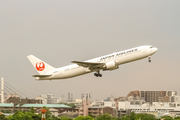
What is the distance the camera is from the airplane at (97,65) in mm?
72125

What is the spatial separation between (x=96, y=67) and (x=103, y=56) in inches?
114

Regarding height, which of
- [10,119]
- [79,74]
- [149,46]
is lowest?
[10,119]

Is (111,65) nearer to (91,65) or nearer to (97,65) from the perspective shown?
(97,65)

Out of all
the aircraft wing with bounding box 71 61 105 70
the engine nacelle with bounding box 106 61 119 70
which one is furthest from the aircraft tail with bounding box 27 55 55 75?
the engine nacelle with bounding box 106 61 119 70

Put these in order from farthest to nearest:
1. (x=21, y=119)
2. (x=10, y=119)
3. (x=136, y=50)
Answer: (x=10, y=119), (x=21, y=119), (x=136, y=50)

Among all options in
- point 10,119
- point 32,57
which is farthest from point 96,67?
point 10,119

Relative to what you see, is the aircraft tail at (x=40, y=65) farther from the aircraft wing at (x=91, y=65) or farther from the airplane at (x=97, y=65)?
the aircraft wing at (x=91, y=65)

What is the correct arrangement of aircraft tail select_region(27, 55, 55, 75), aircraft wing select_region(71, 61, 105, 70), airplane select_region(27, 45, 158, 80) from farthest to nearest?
1. aircraft tail select_region(27, 55, 55, 75)
2. aircraft wing select_region(71, 61, 105, 70)
3. airplane select_region(27, 45, 158, 80)

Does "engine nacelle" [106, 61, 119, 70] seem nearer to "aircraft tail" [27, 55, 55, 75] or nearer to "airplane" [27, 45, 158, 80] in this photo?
"airplane" [27, 45, 158, 80]

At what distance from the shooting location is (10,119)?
5187 inches

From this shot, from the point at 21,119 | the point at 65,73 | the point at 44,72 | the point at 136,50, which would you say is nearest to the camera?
the point at 136,50

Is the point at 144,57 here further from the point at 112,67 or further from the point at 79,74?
the point at 79,74

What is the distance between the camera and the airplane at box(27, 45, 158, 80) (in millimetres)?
72125

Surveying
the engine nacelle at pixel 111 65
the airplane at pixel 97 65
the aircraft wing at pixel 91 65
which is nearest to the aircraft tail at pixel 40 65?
the airplane at pixel 97 65
